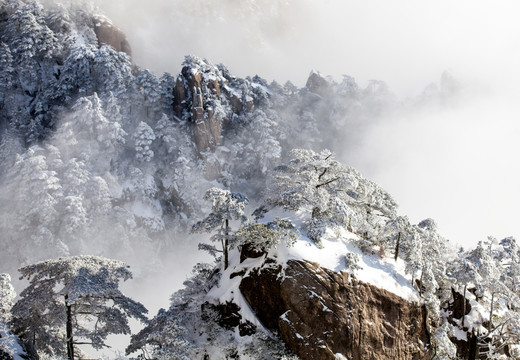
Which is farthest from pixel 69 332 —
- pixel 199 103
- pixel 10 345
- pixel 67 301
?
pixel 199 103

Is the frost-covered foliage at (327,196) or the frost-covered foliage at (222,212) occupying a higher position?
the frost-covered foliage at (327,196)

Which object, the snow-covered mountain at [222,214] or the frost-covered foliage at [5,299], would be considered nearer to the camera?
the frost-covered foliage at [5,299]

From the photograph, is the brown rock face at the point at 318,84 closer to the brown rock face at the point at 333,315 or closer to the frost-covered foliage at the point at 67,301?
the brown rock face at the point at 333,315

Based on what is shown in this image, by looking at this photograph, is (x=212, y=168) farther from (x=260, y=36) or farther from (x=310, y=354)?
(x=260, y=36)

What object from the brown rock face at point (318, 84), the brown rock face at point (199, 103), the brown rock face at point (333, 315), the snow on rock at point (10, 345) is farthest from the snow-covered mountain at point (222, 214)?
the snow on rock at point (10, 345)

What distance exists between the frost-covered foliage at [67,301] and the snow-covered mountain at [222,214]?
0.54 ft

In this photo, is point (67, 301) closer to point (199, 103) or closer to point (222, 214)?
point (222, 214)

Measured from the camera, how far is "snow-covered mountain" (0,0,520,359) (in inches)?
866

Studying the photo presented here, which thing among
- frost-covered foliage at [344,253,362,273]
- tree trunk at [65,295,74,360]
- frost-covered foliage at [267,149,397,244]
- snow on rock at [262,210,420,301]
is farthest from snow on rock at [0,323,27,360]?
frost-covered foliage at [344,253,362,273]

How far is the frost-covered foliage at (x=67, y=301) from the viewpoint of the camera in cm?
1945

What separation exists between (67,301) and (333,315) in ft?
48.0

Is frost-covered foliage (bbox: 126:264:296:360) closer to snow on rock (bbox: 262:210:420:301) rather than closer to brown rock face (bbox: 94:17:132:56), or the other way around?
snow on rock (bbox: 262:210:420:301)

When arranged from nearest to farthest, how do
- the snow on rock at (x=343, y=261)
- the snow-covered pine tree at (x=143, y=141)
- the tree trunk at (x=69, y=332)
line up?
1. the tree trunk at (x=69, y=332)
2. the snow on rock at (x=343, y=261)
3. the snow-covered pine tree at (x=143, y=141)

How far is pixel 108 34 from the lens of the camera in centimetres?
7119
